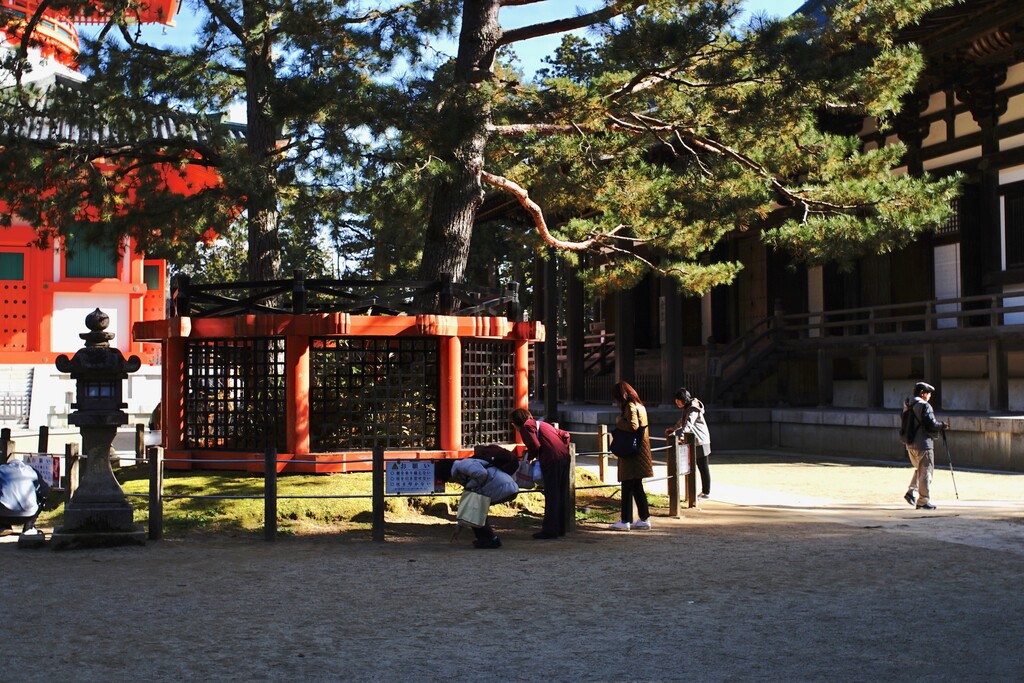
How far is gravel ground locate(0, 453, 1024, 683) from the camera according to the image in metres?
5.98

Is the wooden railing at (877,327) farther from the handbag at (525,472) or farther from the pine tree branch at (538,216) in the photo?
the handbag at (525,472)

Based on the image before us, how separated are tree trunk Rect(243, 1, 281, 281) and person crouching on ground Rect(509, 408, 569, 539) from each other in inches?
187

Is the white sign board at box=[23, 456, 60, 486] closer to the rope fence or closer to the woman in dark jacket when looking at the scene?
the rope fence

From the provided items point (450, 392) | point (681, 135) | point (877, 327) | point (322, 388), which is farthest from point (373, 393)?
point (877, 327)

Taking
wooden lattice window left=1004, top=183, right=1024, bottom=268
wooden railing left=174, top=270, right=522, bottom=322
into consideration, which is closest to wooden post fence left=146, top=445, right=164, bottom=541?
wooden railing left=174, top=270, right=522, bottom=322

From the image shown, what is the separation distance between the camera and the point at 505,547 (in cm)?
1045

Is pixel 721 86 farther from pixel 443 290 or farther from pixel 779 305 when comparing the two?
pixel 779 305

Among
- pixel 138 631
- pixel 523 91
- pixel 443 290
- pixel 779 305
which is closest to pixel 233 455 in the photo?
pixel 443 290

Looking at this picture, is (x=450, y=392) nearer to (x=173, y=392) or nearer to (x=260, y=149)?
(x=173, y=392)

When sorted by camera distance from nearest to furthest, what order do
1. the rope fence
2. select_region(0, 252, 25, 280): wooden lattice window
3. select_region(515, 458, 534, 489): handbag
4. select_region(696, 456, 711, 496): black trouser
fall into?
1. the rope fence
2. select_region(515, 458, 534, 489): handbag
3. select_region(696, 456, 711, 496): black trouser
4. select_region(0, 252, 25, 280): wooden lattice window

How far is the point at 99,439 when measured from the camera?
10.7 m

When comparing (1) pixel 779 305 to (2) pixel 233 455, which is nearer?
(2) pixel 233 455

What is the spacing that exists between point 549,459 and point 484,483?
31.9 inches

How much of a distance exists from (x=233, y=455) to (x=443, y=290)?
3.12m
